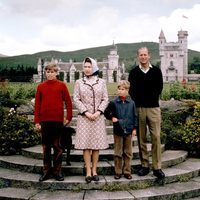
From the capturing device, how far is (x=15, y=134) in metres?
8.55

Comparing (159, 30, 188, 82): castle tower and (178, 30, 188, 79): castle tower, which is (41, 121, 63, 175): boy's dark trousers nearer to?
(159, 30, 188, 82): castle tower

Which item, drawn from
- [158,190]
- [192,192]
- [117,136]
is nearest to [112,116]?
[117,136]

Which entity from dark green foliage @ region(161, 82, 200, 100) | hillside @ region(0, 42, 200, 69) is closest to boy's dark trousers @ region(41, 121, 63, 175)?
dark green foliage @ region(161, 82, 200, 100)

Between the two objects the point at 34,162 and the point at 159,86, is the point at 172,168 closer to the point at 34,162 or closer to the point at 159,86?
the point at 159,86

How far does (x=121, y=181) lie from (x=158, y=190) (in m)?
0.63

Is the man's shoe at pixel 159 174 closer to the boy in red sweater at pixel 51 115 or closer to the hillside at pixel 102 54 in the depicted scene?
the boy in red sweater at pixel 51 115

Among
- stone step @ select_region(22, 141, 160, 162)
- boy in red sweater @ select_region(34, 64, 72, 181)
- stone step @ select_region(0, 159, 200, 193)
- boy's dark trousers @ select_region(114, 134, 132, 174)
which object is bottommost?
stone step @ select_region(0, 159, 200, 193)

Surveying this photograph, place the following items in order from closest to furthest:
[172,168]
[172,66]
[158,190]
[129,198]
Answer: [129,198] → [158,190] → [172,168] → [172,66]

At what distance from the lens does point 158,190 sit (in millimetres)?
6547

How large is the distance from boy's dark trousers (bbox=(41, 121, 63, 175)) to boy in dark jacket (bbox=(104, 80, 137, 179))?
0.88 meters

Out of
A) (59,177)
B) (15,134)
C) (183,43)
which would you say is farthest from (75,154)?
(183,43)

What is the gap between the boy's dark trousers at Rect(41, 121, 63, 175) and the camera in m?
6.59

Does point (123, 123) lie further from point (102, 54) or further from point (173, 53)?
A: point (102, 54)

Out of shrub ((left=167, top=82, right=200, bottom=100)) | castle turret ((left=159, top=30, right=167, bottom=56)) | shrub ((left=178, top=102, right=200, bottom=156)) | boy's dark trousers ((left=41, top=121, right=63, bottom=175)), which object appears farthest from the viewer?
castle turret ((left=159, top=30, right=167, bottom=56))
